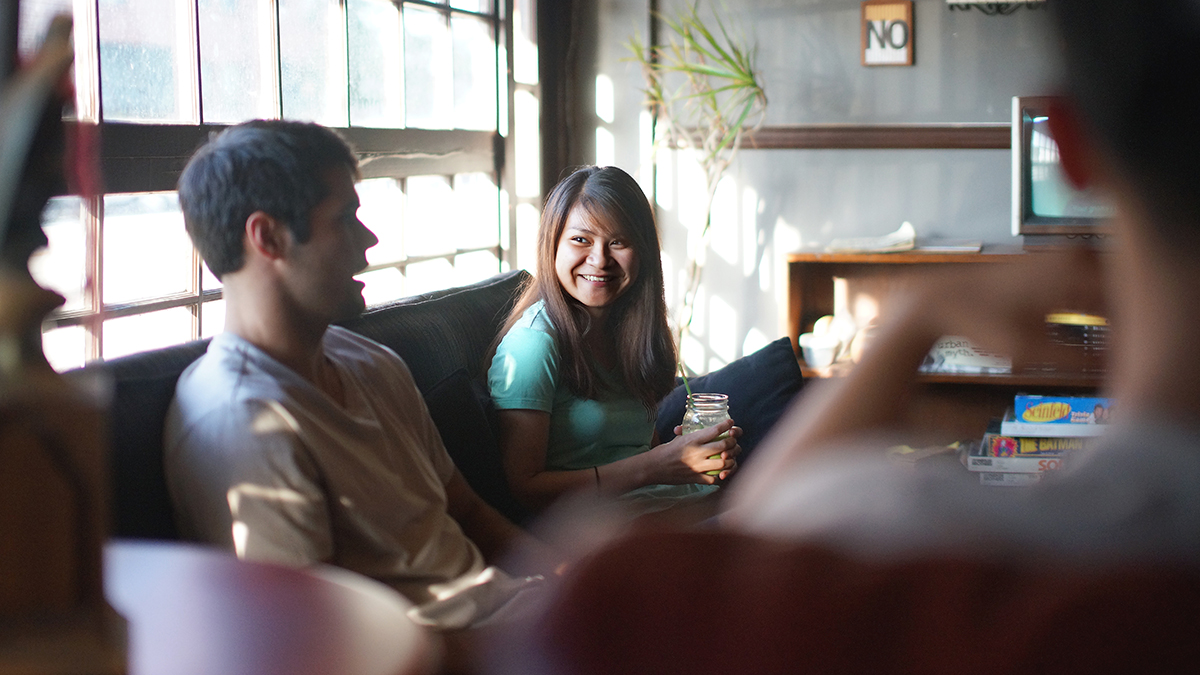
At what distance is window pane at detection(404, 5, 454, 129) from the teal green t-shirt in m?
1.09

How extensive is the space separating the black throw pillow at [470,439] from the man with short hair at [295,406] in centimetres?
25

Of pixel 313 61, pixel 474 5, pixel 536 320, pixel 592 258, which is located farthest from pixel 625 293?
pixel 474 5

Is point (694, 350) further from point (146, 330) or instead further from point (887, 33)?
point (146, 330)

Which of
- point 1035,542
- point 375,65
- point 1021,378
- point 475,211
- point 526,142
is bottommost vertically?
point 1021,378

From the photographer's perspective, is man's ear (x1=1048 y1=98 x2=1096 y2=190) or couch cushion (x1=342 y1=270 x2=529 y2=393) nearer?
man's ear (x1=1048 y1=98 x2=1096 y2=190)

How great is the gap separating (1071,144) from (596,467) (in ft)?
5.00

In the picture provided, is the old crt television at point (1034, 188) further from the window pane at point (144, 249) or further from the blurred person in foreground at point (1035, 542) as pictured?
the blurred person in foreground at point (1035, 542)

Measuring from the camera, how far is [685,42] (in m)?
3.76

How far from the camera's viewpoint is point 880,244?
3.47 metres

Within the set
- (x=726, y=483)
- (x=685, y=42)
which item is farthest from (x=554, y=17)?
(x=726, y=483)

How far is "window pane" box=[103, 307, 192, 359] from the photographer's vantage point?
5.74 ft

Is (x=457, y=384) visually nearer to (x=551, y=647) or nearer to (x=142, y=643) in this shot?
(x=142, y=643)

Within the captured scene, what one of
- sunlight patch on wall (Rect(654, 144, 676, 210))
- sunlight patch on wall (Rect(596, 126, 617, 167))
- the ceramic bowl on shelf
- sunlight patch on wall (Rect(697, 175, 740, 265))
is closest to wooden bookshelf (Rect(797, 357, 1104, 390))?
the ceramic bowl on shelf

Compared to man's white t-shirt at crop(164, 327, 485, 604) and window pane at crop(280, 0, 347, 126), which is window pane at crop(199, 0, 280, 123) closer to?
window pane at crop(280, 0, 347, 126)
